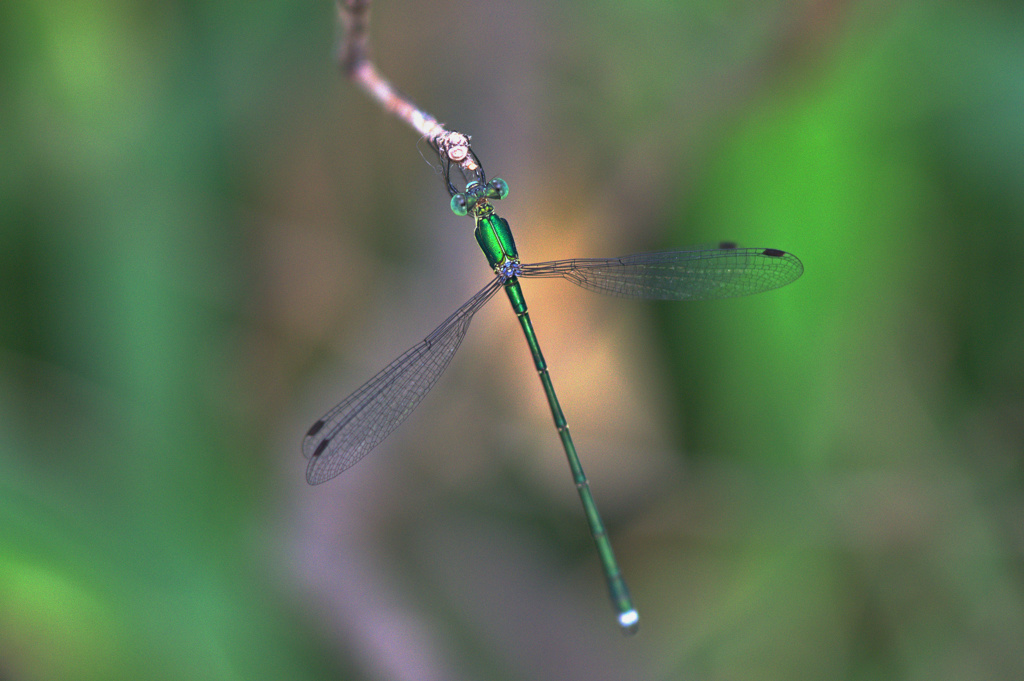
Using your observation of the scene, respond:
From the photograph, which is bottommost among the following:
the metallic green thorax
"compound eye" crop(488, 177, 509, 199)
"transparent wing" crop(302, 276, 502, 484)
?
"transparent wing" crop(302, 276, 502, 484)

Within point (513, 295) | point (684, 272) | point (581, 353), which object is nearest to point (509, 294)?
point (513, 295)

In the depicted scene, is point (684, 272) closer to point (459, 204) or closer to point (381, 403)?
point (459, 204)

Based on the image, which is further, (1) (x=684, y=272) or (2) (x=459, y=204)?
(1) (x=684, y=272)

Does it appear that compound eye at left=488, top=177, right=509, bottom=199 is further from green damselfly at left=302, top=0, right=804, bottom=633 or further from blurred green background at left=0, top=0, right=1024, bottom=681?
blurred green background at left=0, top=0, right=1024, bottom=681

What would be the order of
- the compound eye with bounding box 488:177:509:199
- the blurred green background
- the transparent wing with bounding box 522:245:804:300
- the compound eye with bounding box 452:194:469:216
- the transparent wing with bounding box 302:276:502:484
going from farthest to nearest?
the blurred green background → the transparent wing with bounding box 522:245:804:300 → the transparent wing with bounding box 302:276:502:484 → the compound eye with bounding box 488:177:509:199 → the compound eye with bounding box 452:194:469:216

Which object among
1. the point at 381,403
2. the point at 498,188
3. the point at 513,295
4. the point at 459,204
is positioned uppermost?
the point at 513,295

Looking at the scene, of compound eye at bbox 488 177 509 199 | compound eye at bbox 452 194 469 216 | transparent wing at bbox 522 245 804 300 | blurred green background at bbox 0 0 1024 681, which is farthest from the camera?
blurred green background at bbox 0 0 1024 681

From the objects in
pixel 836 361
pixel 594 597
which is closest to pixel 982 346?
pixel 836 361

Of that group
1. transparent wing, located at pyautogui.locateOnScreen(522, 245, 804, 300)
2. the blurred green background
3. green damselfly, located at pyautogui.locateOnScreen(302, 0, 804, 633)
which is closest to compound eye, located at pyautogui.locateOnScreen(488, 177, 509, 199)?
green damselfly, located at pyautogui.locateOnScreen(302, 0, 804, 633)

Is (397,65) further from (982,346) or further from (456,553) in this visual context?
(982,346)
